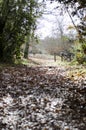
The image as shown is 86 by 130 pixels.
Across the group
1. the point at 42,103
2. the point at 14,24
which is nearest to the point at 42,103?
the point at 42,103

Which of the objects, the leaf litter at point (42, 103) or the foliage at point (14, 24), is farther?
the foliage at point (14, 24)

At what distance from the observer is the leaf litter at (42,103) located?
7.09 m

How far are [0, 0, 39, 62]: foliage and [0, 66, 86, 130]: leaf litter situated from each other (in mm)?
6556

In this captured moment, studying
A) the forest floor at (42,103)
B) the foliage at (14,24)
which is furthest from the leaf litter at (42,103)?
the foliage at (14,24)

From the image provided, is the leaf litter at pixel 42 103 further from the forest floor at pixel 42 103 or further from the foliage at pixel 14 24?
the foliage at pixel 14 24

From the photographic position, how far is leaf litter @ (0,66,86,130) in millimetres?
7086

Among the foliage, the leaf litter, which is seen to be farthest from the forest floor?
the foliage

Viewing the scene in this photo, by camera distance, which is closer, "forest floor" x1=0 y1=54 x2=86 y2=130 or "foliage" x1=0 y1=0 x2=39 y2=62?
"forest floor" x1=0 y1=54 x2=86 y2=130

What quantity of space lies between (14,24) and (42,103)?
11124 millimetres

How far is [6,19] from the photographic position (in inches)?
741

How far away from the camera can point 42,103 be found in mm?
8781

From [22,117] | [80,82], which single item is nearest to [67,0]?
[80,82]

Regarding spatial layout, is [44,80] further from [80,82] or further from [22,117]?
[22,117]

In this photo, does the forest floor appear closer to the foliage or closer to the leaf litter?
the leaf litter
